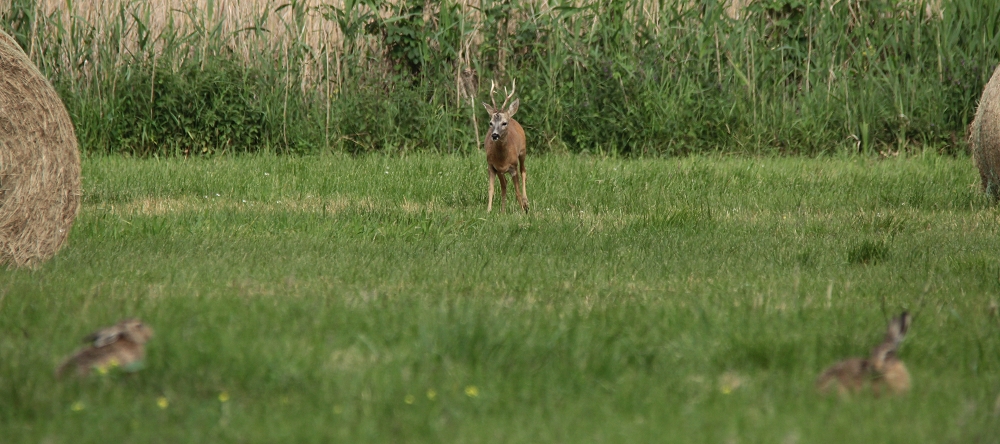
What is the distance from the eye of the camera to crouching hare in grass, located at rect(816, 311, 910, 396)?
3.46 metres

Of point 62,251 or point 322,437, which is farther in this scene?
point 62,251

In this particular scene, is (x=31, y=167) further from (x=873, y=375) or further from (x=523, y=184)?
(x=873, y=375)

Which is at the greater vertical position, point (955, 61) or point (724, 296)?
point (955, 61)

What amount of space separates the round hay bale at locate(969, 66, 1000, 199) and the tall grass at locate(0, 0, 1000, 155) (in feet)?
11.3

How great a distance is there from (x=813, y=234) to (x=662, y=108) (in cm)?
482

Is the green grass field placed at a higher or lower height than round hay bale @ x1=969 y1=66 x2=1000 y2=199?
lower

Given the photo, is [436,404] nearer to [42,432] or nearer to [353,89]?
[42,432]

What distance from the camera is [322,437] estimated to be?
9.89ft

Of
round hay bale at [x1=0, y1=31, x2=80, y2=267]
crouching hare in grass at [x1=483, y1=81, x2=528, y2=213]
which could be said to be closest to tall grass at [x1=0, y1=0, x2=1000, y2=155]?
A: crouching hare in grass at [x1=483, y1=81, x2=528, y2=213]

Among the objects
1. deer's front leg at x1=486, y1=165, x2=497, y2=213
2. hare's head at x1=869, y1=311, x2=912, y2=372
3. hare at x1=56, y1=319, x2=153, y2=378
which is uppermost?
hare's head at x1=869, y1=311, x2=912, y2=372

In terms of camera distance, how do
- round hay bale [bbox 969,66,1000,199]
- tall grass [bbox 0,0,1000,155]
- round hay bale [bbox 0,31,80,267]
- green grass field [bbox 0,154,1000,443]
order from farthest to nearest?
tall grass [bbox 0,0,1000,155], round hay bale [bbox 969,66,1000,199], round hay bale [bbox 0,31,80,267], green grass field [bbox 0,154,1000,443]

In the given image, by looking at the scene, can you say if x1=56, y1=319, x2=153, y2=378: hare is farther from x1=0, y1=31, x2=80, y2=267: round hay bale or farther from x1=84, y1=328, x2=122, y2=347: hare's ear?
x1=0, y1=31, x2=80, y2=267: round hay bale

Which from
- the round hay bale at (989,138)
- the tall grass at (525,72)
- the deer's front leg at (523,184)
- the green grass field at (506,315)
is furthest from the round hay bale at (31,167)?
the round hay bale at (989,138)

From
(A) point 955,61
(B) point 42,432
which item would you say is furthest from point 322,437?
(A) point 955,61
